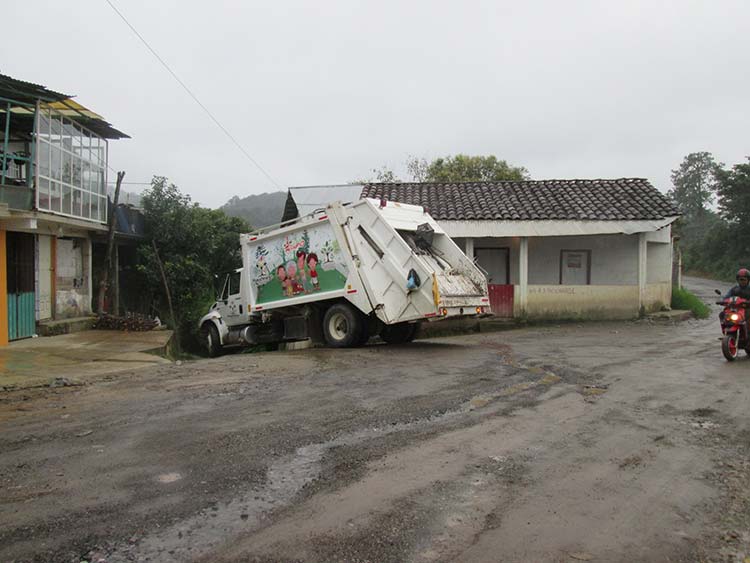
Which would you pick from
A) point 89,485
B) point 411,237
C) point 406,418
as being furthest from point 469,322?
point 89,485

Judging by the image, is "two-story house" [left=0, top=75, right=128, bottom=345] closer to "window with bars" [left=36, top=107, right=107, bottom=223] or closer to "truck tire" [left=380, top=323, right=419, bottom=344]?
"window with bars" [left=36, top=107, right=107, bottom=223]

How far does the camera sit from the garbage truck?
10.8 metres

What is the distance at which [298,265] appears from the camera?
1235cm

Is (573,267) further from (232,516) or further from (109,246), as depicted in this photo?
(232,516)

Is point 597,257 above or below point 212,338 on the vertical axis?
above

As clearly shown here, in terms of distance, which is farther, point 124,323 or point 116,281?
point 116,281

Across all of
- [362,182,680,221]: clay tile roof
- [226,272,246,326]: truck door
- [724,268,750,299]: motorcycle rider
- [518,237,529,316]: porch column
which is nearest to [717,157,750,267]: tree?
[362,182,680,221]: clay tile roof

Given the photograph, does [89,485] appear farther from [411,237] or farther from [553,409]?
[411,237]

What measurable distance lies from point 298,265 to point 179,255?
837cm

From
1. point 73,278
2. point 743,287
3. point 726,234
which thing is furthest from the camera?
point 726,234

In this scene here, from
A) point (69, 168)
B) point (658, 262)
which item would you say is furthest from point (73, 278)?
point (658, 262)

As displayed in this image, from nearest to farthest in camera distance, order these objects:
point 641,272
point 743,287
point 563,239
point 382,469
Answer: point 382,469 → point 743,287 → point 641,272 → point 563,239

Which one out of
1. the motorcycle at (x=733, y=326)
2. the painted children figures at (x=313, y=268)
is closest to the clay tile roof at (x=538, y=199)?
the painted children figures at (x=313, y=268)

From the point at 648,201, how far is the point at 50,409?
1635 centimetres
